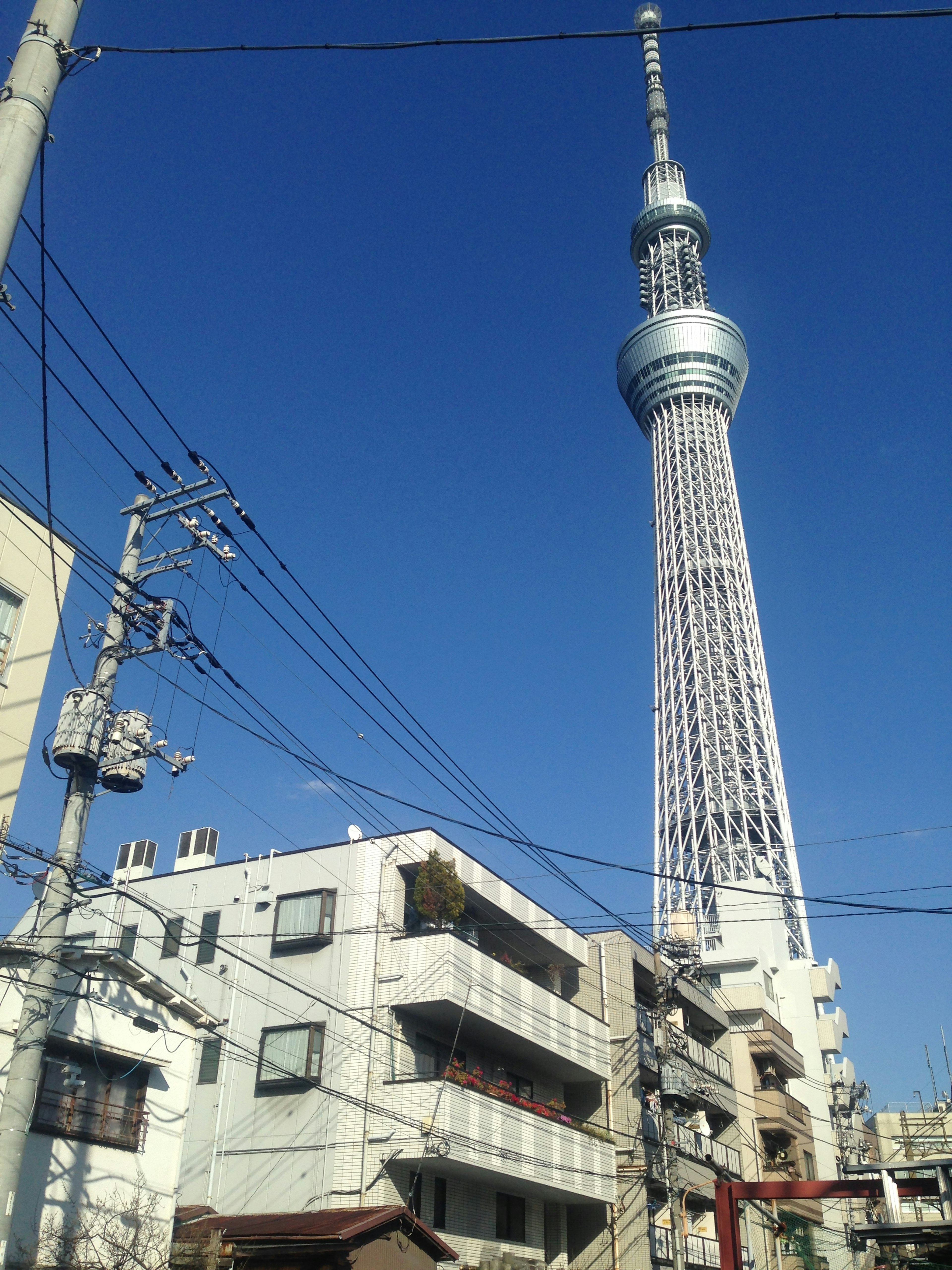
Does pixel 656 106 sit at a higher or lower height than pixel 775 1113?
higher

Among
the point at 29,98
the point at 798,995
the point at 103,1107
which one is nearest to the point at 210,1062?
the point at 103,1107

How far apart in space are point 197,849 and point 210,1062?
332 inches

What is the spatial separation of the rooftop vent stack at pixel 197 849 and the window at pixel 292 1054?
8647mm

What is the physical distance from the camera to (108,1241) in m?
17.9

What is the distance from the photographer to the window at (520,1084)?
108ft

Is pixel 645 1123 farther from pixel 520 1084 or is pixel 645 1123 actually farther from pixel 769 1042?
pixel 769 1042

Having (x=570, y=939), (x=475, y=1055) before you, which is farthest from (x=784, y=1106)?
(x=475, y=1055)

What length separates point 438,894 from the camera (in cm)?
2850

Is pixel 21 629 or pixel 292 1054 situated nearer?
pixel 21 629

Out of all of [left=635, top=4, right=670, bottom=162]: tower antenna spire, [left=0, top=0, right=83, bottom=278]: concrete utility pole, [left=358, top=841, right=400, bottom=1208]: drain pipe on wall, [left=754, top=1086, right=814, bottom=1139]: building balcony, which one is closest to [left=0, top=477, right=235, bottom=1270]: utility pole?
[left=0, top=0, right=83, bottom=278]: concrete utility pole

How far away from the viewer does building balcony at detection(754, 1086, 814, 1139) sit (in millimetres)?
49344

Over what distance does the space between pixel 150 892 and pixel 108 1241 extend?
1583cm

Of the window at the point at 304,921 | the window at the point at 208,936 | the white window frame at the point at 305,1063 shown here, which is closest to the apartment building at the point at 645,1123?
the white window frame at the point at 305,1063

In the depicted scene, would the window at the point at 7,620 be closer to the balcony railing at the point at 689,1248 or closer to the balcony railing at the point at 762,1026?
the balcony railing at the point at 689,1248
